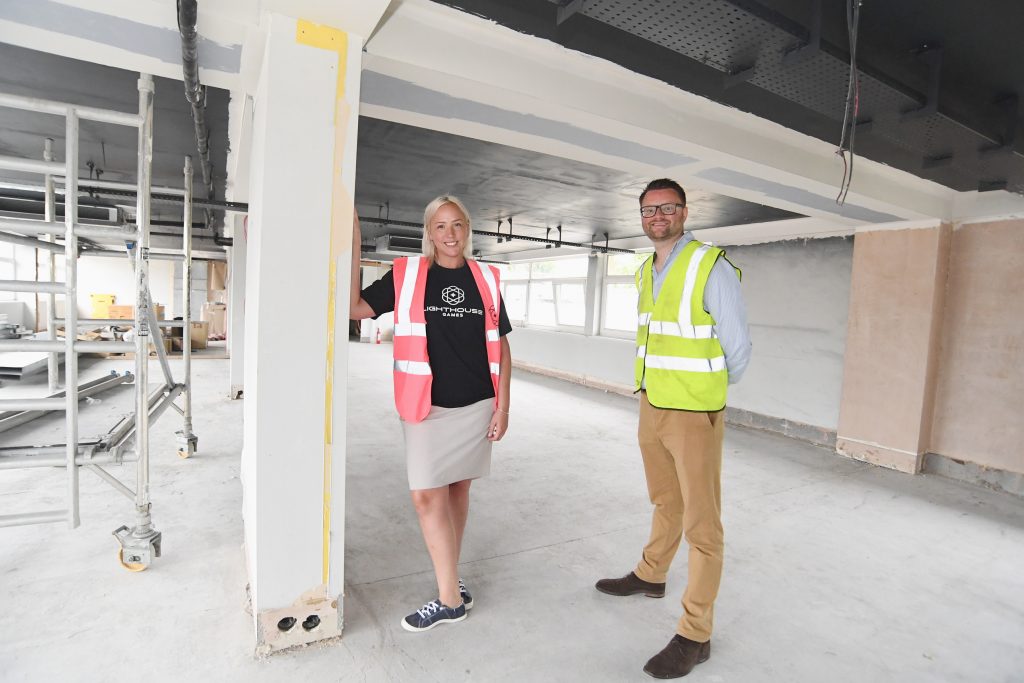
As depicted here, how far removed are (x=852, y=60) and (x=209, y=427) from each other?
5.27 metres

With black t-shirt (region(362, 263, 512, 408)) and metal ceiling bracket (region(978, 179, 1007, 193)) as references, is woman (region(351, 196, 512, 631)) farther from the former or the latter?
metal ceiling bracket (region(978, 179, 1007, 193))

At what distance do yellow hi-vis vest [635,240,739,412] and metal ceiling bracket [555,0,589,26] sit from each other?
87cm

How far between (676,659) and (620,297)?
6.89 meters

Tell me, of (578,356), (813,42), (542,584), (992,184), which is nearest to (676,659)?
(542,584)

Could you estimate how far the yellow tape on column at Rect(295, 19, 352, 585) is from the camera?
5.39ft

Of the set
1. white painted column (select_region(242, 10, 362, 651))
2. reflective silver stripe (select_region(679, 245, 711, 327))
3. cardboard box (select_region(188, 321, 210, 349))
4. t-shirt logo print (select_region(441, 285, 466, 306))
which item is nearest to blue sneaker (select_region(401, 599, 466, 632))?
white painted column (select_region(242, 10, 362, 651))

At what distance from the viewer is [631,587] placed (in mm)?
2250

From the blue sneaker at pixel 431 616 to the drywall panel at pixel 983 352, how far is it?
4518 millimetres

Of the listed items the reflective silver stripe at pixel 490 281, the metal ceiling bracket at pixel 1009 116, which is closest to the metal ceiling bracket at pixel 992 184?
the metal ceiling bracket at pixel 1009 116

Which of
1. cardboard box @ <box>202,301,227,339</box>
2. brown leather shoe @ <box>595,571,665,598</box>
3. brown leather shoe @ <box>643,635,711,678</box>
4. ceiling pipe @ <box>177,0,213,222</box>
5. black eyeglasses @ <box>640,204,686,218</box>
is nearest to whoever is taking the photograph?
ceiling pipe @ <box>177,0,213,222</box>

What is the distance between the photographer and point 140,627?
187 cm

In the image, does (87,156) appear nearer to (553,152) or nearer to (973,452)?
(553,152)

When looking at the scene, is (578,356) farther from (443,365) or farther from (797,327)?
(443,365)

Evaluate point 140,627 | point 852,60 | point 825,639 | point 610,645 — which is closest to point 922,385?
point 825,639
